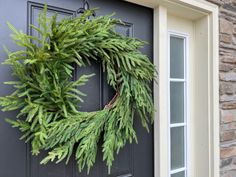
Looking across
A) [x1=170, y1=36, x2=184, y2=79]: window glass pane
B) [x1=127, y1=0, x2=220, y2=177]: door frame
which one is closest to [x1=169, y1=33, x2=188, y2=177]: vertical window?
[x1=170, y1=36, x2=184, y2=79]: window glass pane

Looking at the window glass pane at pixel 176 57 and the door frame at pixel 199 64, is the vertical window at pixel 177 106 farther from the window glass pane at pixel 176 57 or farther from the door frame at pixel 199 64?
the door frame at pixel 199 64

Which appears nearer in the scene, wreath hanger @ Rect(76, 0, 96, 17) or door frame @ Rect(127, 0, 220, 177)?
wreath hanger @ Rect(76, 0, 96, 17)

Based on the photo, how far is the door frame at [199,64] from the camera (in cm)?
130

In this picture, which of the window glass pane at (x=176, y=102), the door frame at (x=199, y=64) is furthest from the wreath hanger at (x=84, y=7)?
the window glass pane at (x=176, y=102)

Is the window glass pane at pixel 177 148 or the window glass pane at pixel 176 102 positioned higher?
the window glass pane at pixel 176 102

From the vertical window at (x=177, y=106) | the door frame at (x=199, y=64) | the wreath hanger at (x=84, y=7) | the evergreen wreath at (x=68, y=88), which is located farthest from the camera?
the vertical window at (x=177, y=106)

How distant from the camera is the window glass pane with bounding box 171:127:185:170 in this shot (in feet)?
4.85

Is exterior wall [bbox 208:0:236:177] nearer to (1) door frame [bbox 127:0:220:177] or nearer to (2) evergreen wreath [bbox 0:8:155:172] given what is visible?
(1) door frame [bbox 127:0:220:177]

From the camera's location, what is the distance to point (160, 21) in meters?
1.31

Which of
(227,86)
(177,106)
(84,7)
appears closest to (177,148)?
(177,106)

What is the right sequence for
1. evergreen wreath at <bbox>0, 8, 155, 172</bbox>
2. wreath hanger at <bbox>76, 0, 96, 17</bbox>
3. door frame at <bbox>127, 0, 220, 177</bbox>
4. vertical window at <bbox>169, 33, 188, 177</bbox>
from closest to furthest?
evergreen wreath at <bbox>0, 8, 155, 172</bbox>
wreath hanger at <bbox>76, 0, 96, 17</bbox>
door frame at <bbox>127, 0, 220, 177</bbox>
vertical window at <bbox>169, 33, 188, 177</bbox>

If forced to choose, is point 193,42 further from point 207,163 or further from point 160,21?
point 207,163

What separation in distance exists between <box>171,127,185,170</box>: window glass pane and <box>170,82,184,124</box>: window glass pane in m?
0.07

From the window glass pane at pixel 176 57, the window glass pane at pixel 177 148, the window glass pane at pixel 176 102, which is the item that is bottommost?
the window glass pane at pixel 177 148
